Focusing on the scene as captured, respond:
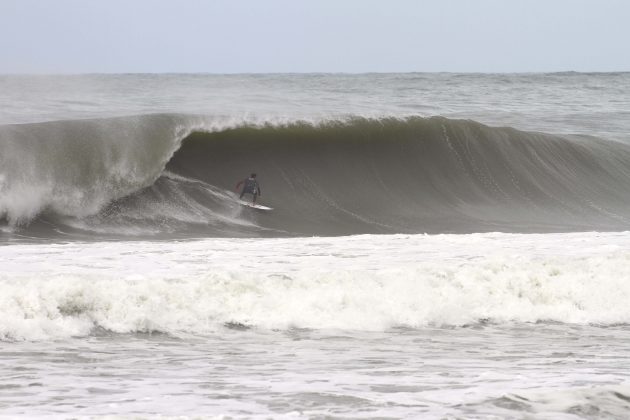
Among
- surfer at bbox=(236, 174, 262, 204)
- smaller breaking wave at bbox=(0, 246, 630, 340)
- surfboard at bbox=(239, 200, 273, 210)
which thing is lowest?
smaller breaking wave at bbox=(0, 246, 630, 340)

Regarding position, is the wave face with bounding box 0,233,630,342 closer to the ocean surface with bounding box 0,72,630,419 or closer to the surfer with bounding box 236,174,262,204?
the ocean surface with bounding box 0,72,630,419

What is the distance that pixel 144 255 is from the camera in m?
10.4

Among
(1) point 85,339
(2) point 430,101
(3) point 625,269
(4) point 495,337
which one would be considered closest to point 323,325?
(4) point 495,337

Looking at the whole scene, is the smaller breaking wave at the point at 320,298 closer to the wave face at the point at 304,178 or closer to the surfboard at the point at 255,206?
the wave face at the point at 304,178

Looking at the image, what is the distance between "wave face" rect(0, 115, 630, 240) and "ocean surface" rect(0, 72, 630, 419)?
2.0 inches

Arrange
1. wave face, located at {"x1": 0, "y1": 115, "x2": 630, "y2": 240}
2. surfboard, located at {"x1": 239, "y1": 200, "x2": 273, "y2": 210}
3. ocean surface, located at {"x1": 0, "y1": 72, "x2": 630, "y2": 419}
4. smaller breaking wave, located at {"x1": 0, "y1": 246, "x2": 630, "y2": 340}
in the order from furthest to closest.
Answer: surfboard, located at {"x1": 239, "y1": 200, "x2": 273, "y2": 210}
wave face, located at {"x1": 0, "y1": 115, "x2": 630, "y2": 240}
smaller breaking wave, located at {"x1": 0, "y1": 246, "x2": 630, "y2": 340}
ocean surface, located at {"x1": 0, "y1": 72, "x2": 630, "y2": 419}

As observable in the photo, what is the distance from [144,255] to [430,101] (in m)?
21.8

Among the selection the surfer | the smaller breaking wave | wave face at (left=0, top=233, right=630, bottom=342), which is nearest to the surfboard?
the surfer

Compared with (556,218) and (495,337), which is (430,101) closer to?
(556,218)

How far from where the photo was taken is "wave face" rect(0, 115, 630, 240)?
46.5ft

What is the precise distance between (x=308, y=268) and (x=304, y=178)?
24.9 ft

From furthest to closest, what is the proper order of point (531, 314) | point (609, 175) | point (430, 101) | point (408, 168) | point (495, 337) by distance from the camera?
point (430, 101) < point (609, 175) < point (408, 168) < point (531, 314) < point (495, 337)

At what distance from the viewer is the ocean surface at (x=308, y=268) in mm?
5785

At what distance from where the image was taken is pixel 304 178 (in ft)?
57.2
